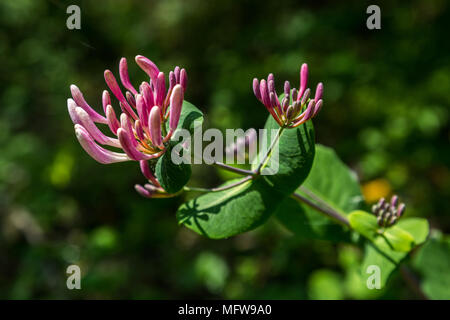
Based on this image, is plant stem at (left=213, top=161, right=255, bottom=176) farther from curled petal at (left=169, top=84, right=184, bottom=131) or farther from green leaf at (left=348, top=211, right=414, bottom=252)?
green leaf at (left=348, top=211, right=414, bottom=252)

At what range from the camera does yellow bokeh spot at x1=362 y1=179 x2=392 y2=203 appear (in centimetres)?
197

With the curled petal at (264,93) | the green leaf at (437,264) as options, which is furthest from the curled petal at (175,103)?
the green leaf at (437,264)

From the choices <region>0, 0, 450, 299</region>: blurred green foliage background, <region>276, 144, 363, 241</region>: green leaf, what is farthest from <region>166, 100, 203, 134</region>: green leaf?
<region>0, 0, 450, 299</region>: blurred green foliage background

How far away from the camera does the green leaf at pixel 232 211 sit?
68 centimetres

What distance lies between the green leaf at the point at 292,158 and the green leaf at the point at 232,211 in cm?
4

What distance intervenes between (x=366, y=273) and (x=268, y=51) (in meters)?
2.75

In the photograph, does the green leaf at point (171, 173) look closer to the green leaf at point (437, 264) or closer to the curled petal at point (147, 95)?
the curled petal at point (147, 95)

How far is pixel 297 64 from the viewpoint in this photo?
2764mm

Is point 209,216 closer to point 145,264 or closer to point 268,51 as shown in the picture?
point 145,264

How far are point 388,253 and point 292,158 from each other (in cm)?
34

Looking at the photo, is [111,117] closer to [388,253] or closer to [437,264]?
[388,253]

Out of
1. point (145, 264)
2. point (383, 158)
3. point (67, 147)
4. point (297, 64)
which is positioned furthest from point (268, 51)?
point (145, 264)

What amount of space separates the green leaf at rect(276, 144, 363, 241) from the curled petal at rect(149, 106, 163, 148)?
41cm

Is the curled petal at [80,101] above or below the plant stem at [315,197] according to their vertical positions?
above
